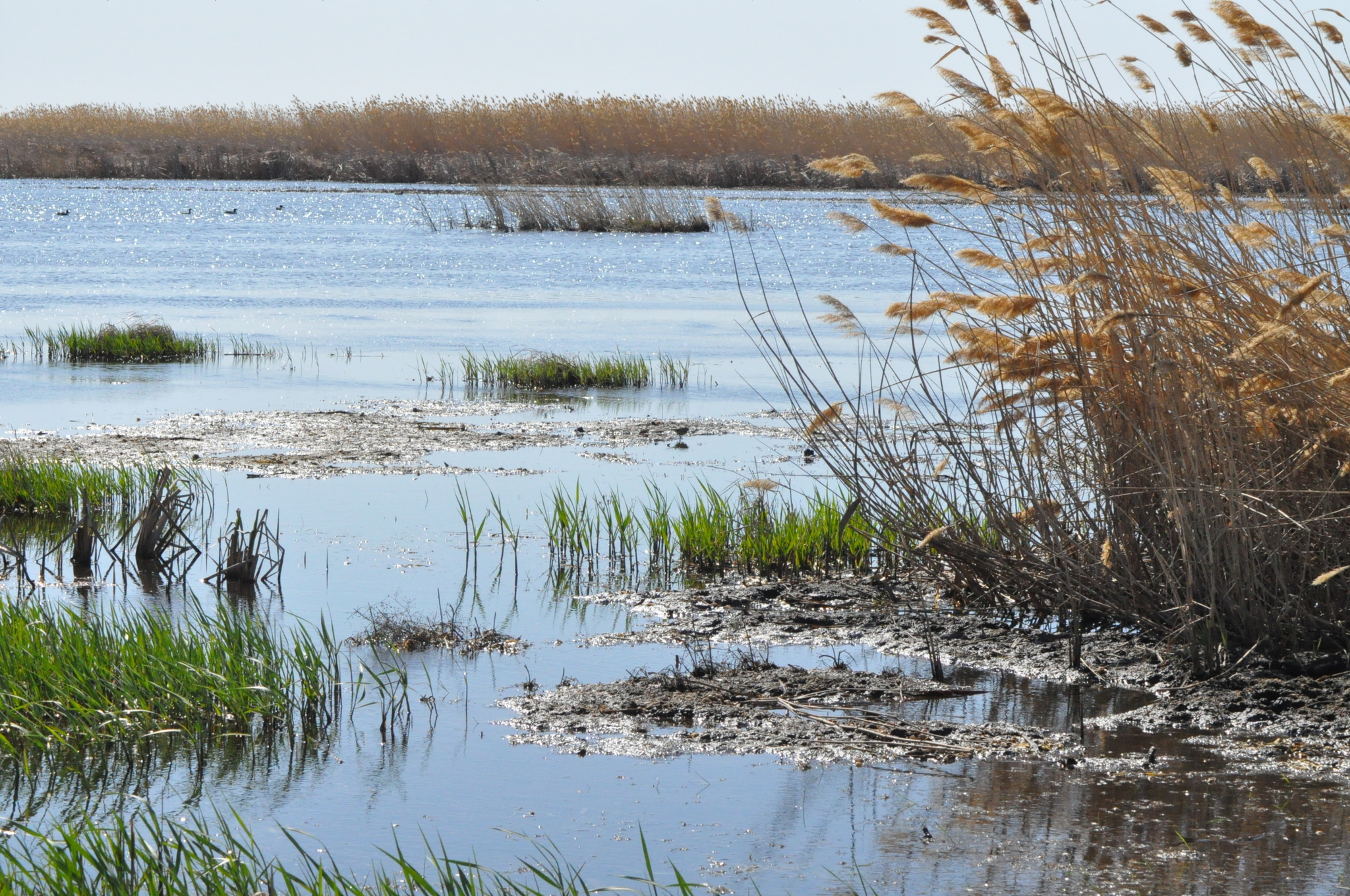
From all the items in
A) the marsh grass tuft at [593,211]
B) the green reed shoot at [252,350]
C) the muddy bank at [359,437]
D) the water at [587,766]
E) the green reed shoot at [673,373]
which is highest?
the marsh grass tuft at [593,211]

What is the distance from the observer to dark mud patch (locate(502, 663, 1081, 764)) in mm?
4742

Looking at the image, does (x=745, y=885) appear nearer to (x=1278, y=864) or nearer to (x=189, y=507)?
(x=1278, y=864)

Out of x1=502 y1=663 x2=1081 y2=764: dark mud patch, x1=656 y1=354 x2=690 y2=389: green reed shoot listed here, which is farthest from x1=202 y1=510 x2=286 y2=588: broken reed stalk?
x1=656 y1=354 x2=690 y2=389: green reed shoot

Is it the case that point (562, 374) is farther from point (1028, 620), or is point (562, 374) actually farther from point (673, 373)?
point (1028, 620)

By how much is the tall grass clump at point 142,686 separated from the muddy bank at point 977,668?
0.80 m

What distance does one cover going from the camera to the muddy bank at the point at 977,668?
477cm

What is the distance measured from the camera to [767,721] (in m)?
4.99

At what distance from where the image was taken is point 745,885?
12.4 ft

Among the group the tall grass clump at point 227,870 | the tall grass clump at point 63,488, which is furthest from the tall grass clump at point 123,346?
the tall grass clump at point 227,870

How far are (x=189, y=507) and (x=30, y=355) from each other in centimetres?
856

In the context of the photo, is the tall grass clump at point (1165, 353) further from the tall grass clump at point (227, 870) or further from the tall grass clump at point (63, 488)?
the tall grass clump at point (63, 488)

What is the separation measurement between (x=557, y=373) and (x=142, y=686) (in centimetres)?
983

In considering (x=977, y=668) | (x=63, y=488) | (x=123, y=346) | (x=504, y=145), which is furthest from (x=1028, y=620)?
(x=504, y=145)

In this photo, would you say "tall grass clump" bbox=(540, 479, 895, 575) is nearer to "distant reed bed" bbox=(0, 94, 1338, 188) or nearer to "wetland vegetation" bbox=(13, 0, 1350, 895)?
"wetland vegetation" bbox=(13, 0, 1350, 895)
